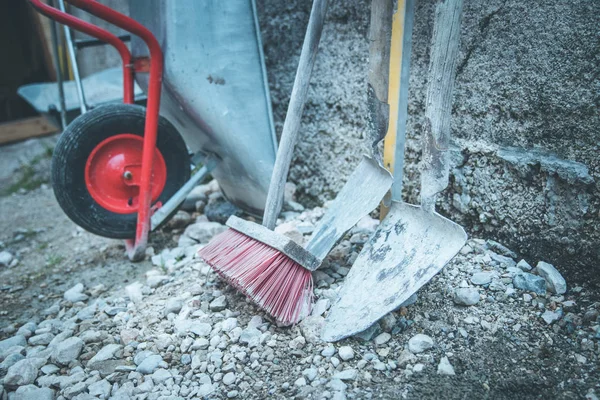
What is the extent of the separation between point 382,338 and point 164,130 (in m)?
1.24

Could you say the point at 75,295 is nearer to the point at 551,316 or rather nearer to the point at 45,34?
the point at 551,316

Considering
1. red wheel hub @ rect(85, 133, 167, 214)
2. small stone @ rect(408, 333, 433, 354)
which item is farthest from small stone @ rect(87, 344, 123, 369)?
small stone @ rect(408, 333, 433, 354)

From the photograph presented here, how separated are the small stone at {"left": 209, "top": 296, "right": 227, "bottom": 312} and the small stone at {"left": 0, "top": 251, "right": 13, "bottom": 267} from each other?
49.4 inches

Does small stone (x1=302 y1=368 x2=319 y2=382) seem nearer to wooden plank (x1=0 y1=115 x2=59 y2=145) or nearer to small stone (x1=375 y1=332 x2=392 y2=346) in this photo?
small stone (x1=375 y1=332 x2=392 y2=346)

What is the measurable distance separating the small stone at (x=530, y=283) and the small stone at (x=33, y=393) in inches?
51.0

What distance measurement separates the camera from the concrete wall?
4.04 ft

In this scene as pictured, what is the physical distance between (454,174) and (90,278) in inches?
57.8

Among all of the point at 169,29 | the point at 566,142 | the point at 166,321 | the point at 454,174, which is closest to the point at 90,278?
the point at 166,321

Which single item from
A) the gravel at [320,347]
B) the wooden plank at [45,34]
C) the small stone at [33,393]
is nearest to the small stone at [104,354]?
the gravel at [320,347]

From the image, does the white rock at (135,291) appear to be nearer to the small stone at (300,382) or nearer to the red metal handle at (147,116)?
the red metal handle at (147,116)

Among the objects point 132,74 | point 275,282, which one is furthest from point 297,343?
point 132,74

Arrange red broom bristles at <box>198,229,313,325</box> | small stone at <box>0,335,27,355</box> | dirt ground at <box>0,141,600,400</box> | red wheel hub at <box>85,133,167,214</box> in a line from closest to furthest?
dirt ground at <box>0,141,600,400</box>
red broom bristles at <box>198,229,313,325</box>
small stone at <box>0,335,27,355</box>
red wheel hub at <box>85,133,167,214</box>

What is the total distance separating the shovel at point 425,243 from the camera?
3.98 feet

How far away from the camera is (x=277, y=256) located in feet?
4.32
